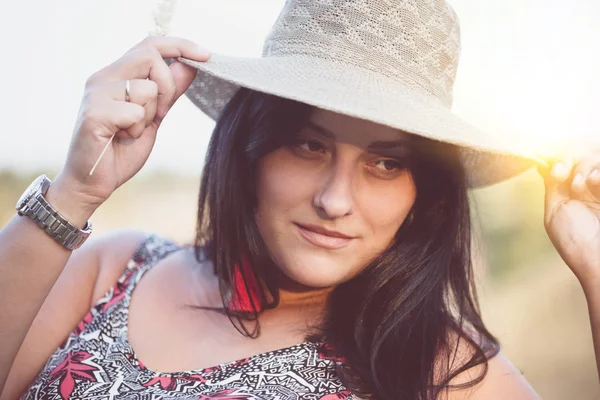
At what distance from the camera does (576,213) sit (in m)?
1.72

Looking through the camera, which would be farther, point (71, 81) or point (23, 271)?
point (71, 81)

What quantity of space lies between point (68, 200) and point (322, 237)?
69cm

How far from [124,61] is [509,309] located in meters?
5.28

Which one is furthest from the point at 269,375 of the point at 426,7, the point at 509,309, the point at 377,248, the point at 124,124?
the point at 509,309

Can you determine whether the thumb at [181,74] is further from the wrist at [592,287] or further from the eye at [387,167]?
the wrist at [592,287]

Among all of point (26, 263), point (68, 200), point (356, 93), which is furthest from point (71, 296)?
point (356, 93)

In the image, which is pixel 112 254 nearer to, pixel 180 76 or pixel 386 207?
pixel 180 76

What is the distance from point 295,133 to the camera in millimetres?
1660

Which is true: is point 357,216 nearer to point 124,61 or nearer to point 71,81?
point 124,61

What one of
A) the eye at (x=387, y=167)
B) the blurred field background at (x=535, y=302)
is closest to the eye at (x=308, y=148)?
the eye at (x=387, y=167)

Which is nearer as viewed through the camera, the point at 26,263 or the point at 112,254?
the point at 26,263

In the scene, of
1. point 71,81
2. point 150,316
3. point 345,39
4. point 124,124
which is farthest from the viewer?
point 71,81

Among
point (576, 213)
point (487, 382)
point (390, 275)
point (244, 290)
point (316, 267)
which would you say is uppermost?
point (576, 213)

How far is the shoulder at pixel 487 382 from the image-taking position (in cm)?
171
